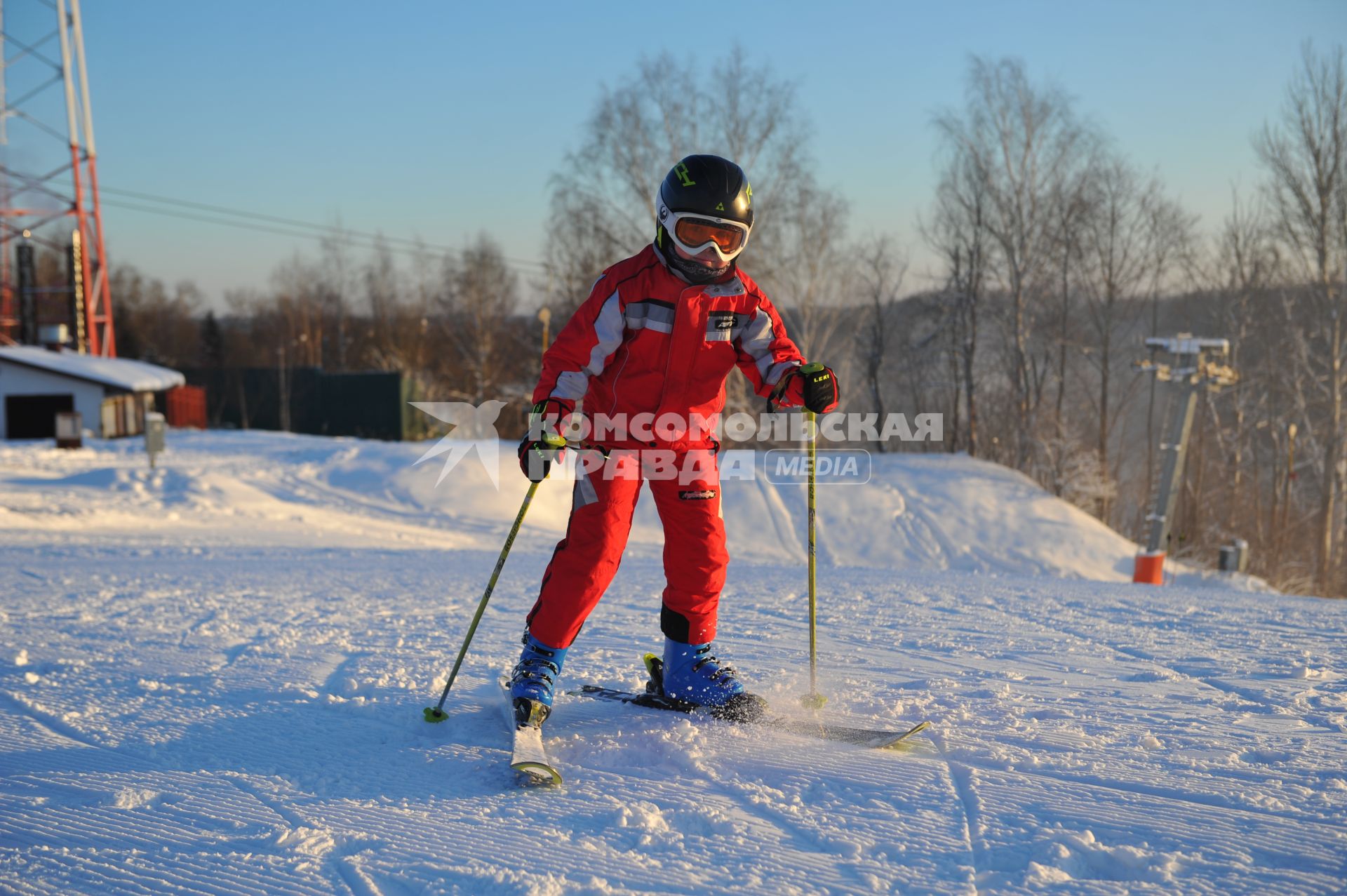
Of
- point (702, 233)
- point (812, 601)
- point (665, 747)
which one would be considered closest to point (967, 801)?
point (665, 747)

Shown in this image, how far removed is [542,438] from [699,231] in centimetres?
80

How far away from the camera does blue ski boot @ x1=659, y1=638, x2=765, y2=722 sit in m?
2.62

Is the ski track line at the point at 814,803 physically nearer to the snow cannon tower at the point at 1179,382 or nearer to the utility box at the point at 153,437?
the utility box at the point at 153,437

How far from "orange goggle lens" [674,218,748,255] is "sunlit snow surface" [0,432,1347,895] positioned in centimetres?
146

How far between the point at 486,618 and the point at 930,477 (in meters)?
14.7

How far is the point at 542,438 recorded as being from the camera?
2.55 meters

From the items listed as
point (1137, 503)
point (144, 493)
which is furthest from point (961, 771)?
point (1137, 503)

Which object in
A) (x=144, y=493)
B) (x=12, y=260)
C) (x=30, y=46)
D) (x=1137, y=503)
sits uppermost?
(x=30, y=46)

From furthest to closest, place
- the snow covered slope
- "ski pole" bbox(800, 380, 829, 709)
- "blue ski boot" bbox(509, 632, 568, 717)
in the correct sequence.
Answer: the snow covered slope, "ski pole" bbox(800, 380, 829, 709), "blue ski boot" bbox(509, 632, 568, 717)

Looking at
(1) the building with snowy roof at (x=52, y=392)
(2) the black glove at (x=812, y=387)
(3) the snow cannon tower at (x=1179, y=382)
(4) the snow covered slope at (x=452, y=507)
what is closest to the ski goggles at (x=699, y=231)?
(2) the black glove at (x=812, y=387)

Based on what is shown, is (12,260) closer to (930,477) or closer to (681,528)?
(930,477)

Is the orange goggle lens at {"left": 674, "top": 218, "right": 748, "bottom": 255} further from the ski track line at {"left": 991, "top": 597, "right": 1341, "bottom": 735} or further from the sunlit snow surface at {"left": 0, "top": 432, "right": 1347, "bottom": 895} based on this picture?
the ski track line at {"left": 991, "top": 597, "right": 1341, "bottom": 735}

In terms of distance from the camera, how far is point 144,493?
33.3 feet

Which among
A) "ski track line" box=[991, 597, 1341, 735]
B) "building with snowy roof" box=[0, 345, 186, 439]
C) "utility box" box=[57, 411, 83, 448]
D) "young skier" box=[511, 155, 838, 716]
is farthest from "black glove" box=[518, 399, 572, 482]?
"building with snowy roof" box=[0, 345, 186, 439]
